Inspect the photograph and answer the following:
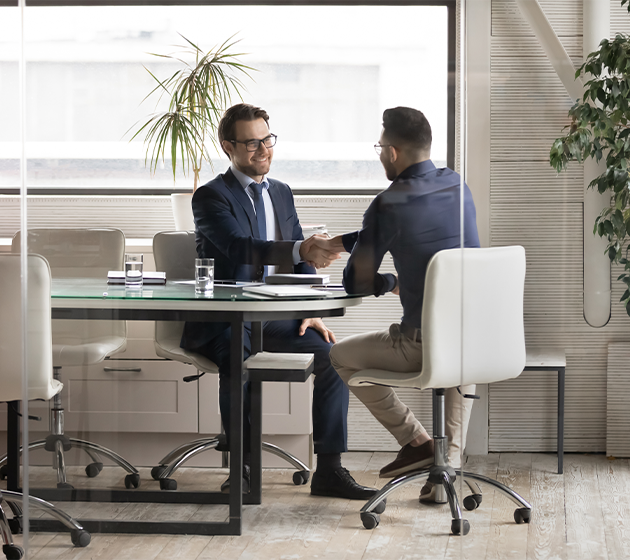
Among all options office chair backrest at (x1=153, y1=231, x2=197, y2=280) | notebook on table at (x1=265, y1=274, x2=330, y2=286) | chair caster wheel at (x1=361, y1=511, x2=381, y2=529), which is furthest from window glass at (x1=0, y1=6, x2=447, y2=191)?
chair caster wheel at (x1=361, y1=511, x2=381, y2=529)

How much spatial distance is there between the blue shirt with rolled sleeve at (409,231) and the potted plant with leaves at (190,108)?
549 mm

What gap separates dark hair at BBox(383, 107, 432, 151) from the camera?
2346mm

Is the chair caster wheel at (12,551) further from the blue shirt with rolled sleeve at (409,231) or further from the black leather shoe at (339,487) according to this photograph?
the blue shirt with rolled sleeve at (409,231)

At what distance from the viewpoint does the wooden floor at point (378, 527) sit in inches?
94.3

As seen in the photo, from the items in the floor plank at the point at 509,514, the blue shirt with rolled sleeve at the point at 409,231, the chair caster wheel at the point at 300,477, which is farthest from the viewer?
the chair caster wheel at the point at 300,477

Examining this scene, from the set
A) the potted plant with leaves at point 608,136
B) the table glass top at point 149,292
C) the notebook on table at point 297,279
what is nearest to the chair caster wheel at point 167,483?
the table glass top at point 149,292

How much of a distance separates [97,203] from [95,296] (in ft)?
0.98

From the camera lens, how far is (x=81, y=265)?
7.97 feet

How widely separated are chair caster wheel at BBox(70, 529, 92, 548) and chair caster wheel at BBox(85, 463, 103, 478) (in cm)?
18

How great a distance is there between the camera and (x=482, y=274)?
7.95 ft

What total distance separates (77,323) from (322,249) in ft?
2.72

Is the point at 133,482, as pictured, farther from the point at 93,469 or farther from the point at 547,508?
the point at 547,508

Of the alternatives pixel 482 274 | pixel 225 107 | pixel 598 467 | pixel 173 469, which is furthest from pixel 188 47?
pixel 598 467

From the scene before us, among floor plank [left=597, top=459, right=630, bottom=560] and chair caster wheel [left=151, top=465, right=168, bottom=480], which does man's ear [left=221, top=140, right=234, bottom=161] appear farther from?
floor plank [left=597, top=459, right=630, bottom=560]
